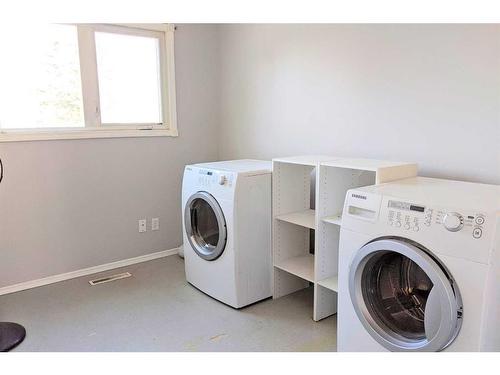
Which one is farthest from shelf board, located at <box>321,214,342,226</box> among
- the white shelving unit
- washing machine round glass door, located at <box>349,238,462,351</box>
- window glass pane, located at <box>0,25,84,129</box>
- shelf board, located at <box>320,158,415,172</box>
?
window glass pane, located at <box>0,25,84,129</box>

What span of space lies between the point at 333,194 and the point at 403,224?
0.83 metres

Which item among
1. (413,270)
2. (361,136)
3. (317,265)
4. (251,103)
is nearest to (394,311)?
(413,270)

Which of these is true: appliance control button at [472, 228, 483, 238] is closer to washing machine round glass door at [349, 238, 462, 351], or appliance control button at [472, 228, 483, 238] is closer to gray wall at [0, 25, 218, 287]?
washing machine round glass door at [349, 238, 462, 351]

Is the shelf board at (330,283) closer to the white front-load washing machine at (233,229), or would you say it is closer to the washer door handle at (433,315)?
the white front-load washing machine at (233,229)

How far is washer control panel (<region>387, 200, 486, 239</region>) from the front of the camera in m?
1.38

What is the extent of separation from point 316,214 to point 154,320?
47.4 inches

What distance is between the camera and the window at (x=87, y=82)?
273 cm

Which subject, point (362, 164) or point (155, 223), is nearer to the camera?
point (362, 164)

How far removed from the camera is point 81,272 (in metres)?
3.11

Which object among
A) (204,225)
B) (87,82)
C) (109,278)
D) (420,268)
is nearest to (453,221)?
(420,268)

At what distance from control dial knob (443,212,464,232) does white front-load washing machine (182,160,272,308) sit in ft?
4.14

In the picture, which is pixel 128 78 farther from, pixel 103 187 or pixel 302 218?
pixel 302 218

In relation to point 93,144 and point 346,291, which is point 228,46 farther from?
point 346,291
